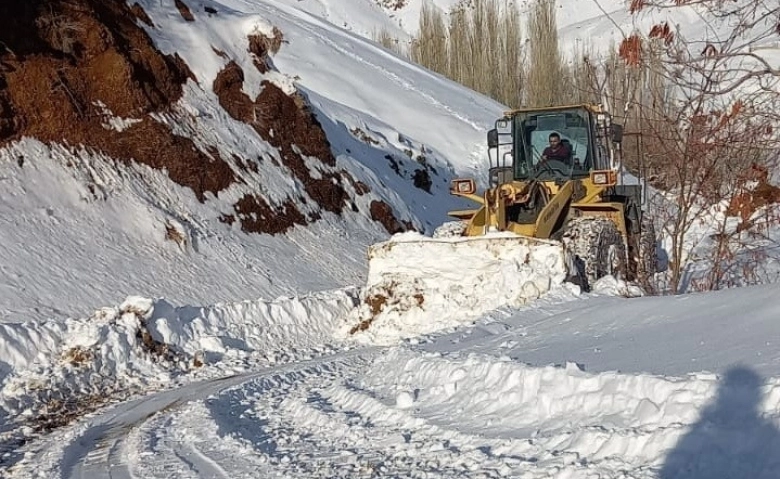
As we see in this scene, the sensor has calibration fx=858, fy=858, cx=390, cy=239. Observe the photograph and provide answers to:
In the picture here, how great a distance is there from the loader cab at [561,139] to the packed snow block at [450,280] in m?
2.25

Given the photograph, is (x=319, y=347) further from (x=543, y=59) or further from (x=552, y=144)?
(x=543, y=59)

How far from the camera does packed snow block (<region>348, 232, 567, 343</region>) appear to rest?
12055 mm

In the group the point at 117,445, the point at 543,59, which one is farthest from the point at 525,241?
the point at 543,59

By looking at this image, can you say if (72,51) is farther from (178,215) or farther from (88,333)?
(88,333)

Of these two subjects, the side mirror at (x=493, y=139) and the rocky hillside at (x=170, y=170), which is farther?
the rocky hillside at (x=170, y=170)

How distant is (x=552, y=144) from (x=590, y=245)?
7.37 feet

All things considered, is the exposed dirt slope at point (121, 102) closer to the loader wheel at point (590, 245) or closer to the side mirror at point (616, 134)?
the loader wheel at point (590, 245)

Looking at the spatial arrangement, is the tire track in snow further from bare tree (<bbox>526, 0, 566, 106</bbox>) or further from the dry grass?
bare tree (<bbox>526, 0, 566, 106</bbox>)

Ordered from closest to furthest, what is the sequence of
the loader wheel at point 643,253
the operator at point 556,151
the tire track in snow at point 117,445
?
the tire track in snow at point 117,445 → the loader wheel at point 643,253 → the operator at point 556,151

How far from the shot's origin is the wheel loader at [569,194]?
12.8 m

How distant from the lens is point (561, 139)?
1407 cm

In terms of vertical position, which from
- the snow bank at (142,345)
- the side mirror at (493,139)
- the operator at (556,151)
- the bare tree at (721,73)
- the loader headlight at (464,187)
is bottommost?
the snow bank at (142,345)

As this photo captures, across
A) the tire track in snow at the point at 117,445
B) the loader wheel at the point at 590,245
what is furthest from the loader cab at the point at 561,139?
the tire track in snow at the point at 117,445

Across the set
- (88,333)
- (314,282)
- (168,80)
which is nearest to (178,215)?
(314,282)
